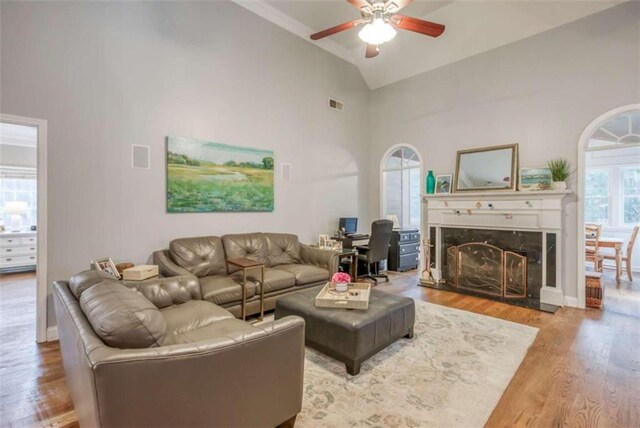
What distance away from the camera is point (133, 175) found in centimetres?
349

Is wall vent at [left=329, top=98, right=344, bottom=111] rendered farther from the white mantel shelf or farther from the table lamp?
the table lamp

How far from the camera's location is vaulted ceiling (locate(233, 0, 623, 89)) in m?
4.04

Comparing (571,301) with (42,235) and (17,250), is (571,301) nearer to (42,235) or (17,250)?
(42,235)

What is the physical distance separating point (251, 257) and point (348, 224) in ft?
7.35

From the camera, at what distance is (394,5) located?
111 inches

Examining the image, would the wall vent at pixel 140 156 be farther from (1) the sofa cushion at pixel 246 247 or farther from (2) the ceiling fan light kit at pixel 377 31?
(2) the ceiling fan light kit at pixel 377 31

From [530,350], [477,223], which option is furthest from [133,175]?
[477,223]

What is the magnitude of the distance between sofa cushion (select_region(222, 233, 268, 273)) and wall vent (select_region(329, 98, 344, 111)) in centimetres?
289

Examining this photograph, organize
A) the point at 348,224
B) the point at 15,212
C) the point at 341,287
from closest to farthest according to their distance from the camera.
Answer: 1. the point at 341,287
2. the point at 348,224
3. the point at 15,212

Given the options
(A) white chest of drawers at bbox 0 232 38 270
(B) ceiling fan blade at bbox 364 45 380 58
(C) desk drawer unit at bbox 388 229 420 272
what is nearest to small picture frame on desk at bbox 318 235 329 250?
(C) desk drawer unit at bbox 388 229 420 272

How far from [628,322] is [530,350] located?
1.60 m

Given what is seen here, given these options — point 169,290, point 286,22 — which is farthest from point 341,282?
point 286,22

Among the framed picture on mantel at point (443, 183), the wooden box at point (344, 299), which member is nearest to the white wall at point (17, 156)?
the wooden box at point (344, 299)

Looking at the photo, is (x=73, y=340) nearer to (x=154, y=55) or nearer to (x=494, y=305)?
(x=154, y=55)
